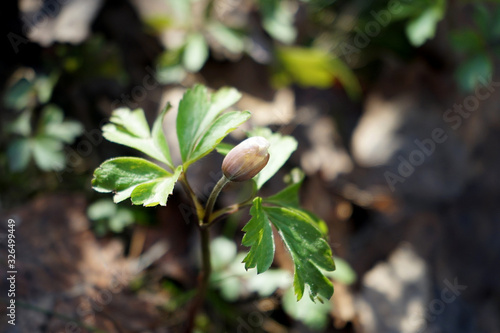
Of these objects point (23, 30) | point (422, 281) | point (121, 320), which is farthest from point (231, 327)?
point (23, 30)

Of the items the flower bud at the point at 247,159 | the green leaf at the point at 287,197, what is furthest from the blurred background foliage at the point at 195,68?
the flower bud at the point at 247,159

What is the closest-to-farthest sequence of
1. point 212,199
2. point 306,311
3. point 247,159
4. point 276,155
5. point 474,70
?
point 247,159 < point 212,199 < point 276,155 < point 306,311 < point 474,70

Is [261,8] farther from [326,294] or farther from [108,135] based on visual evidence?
[326,294]

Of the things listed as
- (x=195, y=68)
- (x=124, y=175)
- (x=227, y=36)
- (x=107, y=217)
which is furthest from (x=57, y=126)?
(x=124, y=175)

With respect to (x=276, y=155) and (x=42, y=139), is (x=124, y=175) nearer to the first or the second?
(x=276, y=155)

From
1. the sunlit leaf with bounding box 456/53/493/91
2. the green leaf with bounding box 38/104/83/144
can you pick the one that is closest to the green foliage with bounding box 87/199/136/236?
the green leaf with bounding box 38/104/83/144

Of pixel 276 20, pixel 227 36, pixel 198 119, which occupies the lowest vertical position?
pixel 227 36
